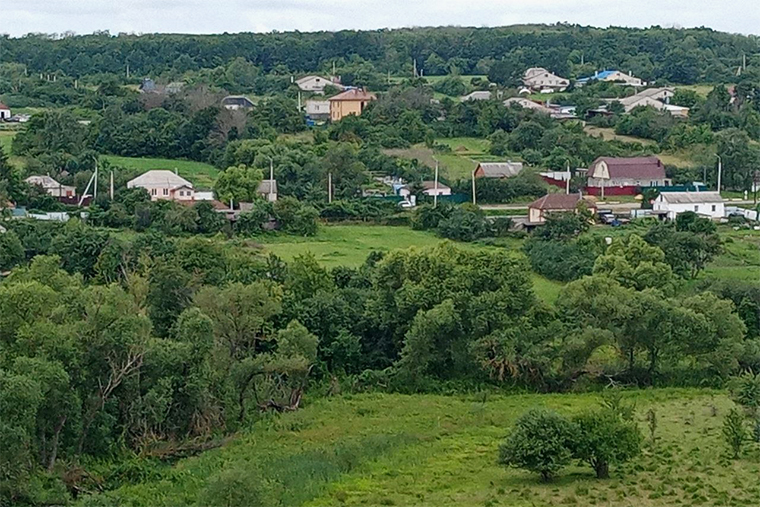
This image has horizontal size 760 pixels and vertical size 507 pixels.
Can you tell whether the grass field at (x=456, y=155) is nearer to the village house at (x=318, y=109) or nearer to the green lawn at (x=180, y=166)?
the green lawn at (x=180, y=166)

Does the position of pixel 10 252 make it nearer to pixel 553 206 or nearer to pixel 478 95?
pixel 553 206

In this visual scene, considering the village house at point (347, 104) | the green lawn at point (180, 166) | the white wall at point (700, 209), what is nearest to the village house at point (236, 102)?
the village house at point (347, 104)

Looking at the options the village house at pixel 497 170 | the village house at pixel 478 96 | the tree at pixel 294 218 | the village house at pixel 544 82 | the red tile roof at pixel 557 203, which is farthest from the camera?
the village house at pixel 544 82

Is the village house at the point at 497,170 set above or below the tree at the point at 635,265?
above

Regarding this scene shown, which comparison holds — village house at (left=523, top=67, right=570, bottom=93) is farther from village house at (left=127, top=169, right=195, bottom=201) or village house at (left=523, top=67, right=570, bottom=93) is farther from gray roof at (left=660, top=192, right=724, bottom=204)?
village house at (left=127, top=169, right=195, bottom=201)

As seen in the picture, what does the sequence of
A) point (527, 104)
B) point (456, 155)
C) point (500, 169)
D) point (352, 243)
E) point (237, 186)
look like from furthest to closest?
1. point (527, 104)
2. point (456, 155)
3. point (500, 169)
4. point (237, 186)
5. point (352, 243)

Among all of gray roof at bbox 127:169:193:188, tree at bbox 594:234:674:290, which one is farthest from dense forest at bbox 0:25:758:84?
tree at bbox 594:234:674:290

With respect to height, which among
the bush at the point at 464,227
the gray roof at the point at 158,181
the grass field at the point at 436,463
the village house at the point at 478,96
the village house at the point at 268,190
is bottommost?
the grass field at the point at 436,463

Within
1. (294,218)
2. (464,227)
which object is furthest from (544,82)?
(294,218)
